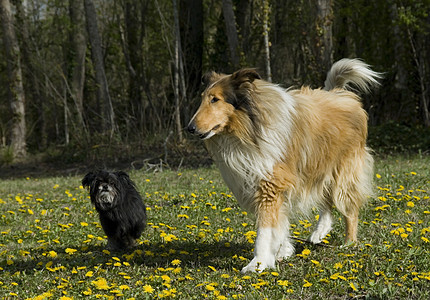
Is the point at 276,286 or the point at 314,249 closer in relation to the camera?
the point at 276,286

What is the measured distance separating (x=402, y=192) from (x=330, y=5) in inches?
322

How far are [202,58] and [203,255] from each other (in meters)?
13.6

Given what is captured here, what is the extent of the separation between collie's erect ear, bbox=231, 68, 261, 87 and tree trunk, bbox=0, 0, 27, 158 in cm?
1562

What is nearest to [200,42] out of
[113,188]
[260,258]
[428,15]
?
[428,15]

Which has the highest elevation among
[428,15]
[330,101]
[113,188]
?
[428,15]

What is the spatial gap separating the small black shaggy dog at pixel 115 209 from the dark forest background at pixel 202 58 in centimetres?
744

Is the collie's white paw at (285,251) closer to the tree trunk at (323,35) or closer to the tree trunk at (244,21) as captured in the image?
the tree trunk at (323,35)

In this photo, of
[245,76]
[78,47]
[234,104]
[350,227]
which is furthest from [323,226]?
[78,47]

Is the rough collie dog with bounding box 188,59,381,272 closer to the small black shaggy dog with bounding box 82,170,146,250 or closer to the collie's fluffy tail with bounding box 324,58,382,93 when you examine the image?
the collie's fluffy tail with bounding box 324,58,382,93

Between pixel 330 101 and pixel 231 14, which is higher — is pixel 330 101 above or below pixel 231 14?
below

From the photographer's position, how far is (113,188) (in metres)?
6.23

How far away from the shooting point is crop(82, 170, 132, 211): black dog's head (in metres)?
6.15

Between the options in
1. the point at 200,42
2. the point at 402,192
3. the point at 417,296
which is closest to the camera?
the point at 417,296

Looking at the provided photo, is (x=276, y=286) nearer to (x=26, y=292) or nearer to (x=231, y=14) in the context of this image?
(x=26, y=292)
